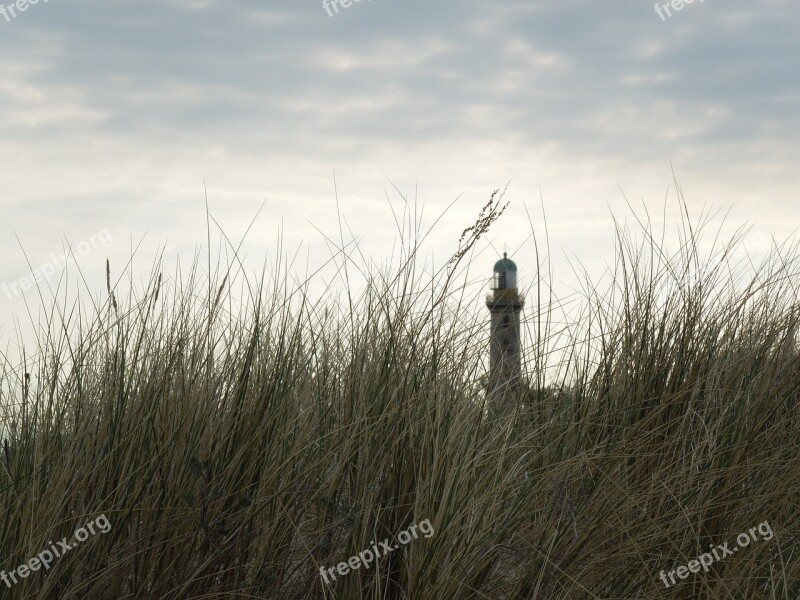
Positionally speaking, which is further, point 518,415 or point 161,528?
point 518,415

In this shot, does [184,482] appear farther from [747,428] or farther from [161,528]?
[747,428]

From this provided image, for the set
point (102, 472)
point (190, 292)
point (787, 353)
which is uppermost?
point (190, 292)

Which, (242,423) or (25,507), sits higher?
(242,423)

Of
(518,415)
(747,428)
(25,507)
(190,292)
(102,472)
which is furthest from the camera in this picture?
(190,292)

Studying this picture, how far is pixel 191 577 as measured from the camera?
2.32 metres

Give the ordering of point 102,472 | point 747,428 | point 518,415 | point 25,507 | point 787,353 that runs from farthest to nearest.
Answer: point 787,353
point 747,428
point 518,415
point 102,472
point 25,507

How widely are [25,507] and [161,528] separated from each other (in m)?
0.36

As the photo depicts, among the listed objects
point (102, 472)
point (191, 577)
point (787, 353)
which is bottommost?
point (191, 577)

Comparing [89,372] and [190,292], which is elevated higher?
[190,292]

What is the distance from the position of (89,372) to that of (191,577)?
92cm

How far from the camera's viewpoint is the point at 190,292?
3285 mm

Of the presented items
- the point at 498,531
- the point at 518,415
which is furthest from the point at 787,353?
the point at 498,531

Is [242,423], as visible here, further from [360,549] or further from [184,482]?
[360,549]

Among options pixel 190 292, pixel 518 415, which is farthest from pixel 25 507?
pixel 518 415
